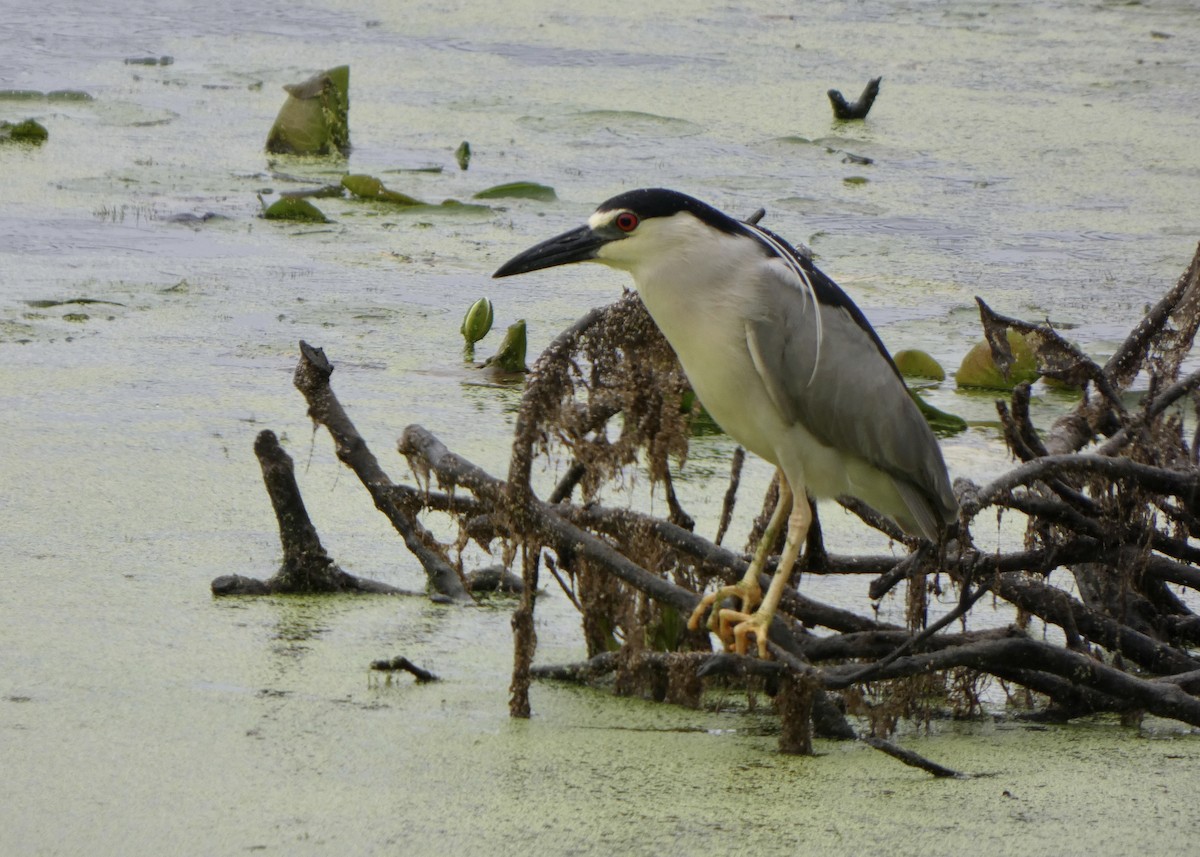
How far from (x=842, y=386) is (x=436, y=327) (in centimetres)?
250

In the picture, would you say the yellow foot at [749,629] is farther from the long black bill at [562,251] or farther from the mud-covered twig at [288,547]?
the mud-covered twig at [288,547]

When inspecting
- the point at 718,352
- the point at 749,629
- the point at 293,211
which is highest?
the point at 718,352

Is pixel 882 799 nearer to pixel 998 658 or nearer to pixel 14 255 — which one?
pixel 998 658

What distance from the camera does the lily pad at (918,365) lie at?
4852 millimetres

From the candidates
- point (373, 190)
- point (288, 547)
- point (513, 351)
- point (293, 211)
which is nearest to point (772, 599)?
point (288, 547)

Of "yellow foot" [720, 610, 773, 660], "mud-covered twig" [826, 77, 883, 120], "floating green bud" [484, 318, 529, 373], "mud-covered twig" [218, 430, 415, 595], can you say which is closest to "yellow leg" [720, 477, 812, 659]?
"yellow foot" [720, 610, 773, 660]

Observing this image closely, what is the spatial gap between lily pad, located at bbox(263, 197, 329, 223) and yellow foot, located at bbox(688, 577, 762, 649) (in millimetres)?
4058

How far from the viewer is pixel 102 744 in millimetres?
2500

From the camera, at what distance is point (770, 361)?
2889mm

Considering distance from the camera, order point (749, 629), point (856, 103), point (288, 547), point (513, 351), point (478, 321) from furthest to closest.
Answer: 1. point (856, 103)
2. point (478, 321)
3. point (513, 351)
4. point (288, 547)
5. point (749, 629)

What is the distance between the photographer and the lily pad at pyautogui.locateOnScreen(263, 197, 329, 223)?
6484 mm

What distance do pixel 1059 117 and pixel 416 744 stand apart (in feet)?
24.4

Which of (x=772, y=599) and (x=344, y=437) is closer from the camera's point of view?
(x=772, y=599)

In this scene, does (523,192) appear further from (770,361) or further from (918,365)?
(770,361)
